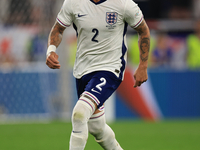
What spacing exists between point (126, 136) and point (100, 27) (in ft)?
13.7

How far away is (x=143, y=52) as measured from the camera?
5168 millimetres

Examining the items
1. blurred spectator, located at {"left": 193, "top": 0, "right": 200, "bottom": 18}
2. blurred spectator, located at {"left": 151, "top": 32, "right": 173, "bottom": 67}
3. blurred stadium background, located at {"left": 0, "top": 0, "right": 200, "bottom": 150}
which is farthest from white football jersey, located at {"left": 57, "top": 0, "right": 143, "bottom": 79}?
blurred spectator, located at {"left": 193, "top": 0, "right": 200, "bottom": 18}

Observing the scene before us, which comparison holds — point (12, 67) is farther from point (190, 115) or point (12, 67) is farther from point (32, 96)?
point (190, 115)

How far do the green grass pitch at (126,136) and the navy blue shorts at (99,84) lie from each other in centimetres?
228

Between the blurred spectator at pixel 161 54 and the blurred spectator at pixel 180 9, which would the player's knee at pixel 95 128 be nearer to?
the blurred spectator at pixel 161 54

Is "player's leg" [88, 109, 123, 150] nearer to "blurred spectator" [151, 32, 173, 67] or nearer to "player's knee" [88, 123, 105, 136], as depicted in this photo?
"player's knee" [88, 123, 105, 136]

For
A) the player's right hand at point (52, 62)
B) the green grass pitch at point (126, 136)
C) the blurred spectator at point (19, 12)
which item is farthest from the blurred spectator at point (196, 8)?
the player's right hand at point (52, 62)

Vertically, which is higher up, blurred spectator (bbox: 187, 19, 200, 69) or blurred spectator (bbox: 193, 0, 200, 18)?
blurred spectator (bbox: 187, 19, 200, 69)

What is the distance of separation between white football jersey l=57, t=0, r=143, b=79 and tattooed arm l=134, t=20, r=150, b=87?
0.12 metres

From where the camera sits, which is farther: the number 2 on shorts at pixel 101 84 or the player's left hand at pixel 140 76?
the player's left hand at pixel 140 76

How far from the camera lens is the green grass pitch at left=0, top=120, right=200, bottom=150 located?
7.28 metres

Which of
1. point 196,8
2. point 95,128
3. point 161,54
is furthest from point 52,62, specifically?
point 196,8

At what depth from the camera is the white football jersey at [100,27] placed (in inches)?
193

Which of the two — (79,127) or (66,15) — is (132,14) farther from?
(79,127)
